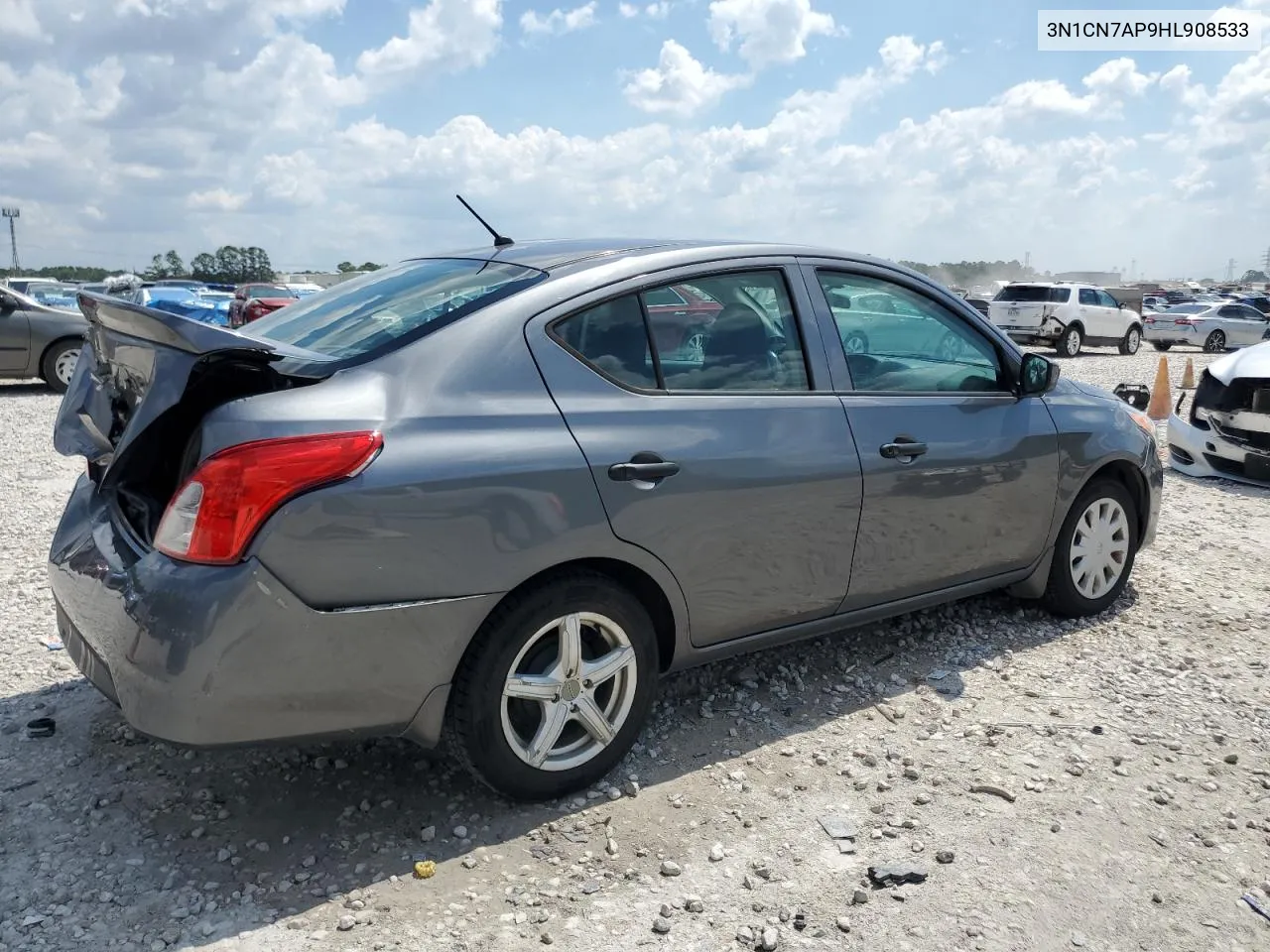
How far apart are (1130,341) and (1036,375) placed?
79.4 feet

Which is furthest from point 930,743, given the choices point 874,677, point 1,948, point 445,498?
point 1,948

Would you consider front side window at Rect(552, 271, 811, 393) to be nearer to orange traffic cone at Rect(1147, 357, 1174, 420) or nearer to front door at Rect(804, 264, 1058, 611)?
front door at Rect(804, 264, 1058, 611)

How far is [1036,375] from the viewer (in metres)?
4.14

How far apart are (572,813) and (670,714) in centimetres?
73

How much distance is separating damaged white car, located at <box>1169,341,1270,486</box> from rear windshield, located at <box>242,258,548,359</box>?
6.50 metres

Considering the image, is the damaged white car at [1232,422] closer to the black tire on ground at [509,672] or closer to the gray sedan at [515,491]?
the gray sedan at [515,491]

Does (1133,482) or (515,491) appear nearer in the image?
(515,491)

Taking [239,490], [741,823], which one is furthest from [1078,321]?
[239,490]

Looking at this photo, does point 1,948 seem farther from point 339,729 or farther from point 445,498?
point 445,498

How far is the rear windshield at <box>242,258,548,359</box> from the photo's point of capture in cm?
293

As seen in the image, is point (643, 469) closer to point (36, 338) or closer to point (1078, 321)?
point (36, 338)

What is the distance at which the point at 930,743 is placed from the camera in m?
3.48

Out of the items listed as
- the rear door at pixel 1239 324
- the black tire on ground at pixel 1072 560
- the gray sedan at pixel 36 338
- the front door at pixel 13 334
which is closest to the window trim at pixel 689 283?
the black tire on ground at pixel 1072 560

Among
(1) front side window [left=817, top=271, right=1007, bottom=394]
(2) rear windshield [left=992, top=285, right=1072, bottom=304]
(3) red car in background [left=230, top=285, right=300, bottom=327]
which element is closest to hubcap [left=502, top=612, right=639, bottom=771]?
(1) front side window [left=817, top=271, right=1007, bottom=394]
